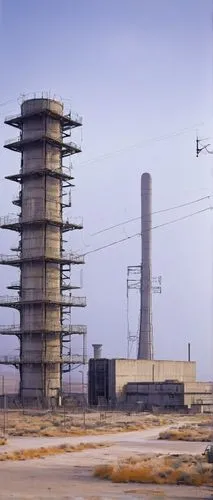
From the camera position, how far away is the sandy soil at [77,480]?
898 inches

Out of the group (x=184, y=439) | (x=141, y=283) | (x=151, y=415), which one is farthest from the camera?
(x=141, y=283)

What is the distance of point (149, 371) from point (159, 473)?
56.3 metres

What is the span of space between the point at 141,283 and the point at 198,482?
67.5 metres

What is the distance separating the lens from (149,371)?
8275cm

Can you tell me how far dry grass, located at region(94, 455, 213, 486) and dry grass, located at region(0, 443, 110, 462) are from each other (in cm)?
610

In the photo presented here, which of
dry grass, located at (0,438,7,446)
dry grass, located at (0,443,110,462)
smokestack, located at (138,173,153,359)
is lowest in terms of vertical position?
dry grass, located at (0,438,7,446)

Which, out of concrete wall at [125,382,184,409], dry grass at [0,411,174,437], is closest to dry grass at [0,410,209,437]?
dry grass at [0,411,174,437]

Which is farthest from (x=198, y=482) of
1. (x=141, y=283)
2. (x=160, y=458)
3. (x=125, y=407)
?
(x=141, y=283)

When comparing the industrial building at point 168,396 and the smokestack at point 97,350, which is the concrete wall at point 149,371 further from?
the smokestack at point 97,350

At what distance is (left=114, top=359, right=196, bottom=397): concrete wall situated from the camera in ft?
252

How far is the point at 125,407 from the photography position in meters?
73.4

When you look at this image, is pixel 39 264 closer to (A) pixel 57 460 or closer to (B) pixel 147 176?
(B) pixel 147 176

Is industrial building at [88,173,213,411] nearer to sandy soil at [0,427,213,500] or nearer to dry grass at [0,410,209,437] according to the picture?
dry grass at [0,410,209,437]

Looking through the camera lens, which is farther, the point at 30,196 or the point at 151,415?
the point at 30,196
